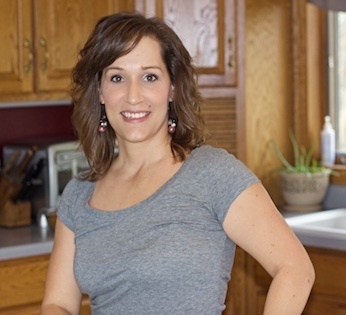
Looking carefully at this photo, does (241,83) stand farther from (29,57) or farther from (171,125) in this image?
(171,125)

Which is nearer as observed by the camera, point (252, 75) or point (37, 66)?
point (37, 66)

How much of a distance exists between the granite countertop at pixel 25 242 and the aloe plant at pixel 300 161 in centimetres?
117

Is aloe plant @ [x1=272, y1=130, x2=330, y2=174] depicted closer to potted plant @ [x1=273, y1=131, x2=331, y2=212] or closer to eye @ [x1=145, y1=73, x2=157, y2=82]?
potted plant @ [x1=273, y1=131, x2=331, y2=212]

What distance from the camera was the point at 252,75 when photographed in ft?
13.1

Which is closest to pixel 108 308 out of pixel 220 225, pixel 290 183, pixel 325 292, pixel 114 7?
pixel 220 225

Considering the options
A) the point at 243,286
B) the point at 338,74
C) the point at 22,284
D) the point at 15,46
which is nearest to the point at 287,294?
the point at 22,284

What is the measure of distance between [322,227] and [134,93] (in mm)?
1870

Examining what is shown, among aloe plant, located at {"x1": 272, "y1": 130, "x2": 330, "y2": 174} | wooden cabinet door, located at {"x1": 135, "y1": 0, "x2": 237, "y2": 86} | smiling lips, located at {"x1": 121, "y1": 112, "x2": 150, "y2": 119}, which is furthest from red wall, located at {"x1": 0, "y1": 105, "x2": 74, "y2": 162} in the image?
smiling lips, located at {"x1": 121, "y1": 112, "x2": 150, "y2": 119}

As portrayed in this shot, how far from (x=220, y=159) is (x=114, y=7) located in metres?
1.75

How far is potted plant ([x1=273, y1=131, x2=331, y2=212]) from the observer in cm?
392

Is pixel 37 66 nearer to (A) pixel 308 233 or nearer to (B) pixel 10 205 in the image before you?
(B) pixel 10 205

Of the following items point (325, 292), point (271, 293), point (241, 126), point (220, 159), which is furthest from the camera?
point (241, 126)

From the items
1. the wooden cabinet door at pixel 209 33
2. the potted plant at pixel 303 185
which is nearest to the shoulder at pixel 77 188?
the wooden cabinet door at pixel 209 33

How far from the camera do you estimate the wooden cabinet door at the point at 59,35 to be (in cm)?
338
